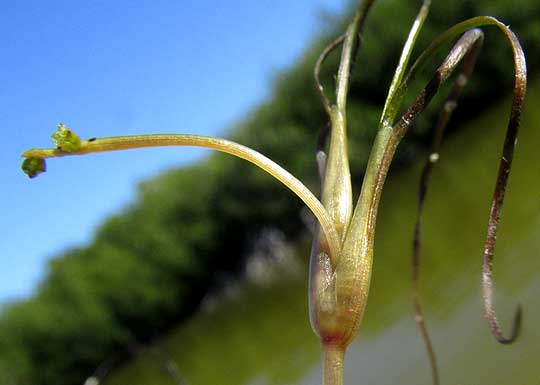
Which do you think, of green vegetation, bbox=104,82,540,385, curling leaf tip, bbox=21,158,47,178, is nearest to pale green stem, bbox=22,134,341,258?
curling leaf tip, bbox=21,158,47,178

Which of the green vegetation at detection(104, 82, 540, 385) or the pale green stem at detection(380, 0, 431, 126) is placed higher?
the green vegetation at detection(104, 82, 540, 385)

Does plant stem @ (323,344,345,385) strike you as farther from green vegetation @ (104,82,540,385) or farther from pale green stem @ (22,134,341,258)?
green vegetation @ (104,82,540,385)

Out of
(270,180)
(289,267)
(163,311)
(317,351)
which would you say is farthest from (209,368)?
(163,311)

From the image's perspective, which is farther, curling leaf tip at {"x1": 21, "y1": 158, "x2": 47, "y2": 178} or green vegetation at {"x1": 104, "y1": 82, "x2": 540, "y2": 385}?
green vegetation at {"x1": 104, "y1": 82, "x2": 540, "y2": 385}

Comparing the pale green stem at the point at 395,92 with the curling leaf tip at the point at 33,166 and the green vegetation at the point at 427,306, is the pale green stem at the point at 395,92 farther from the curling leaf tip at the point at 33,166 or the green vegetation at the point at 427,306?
the green vegetation at the point at 427,306

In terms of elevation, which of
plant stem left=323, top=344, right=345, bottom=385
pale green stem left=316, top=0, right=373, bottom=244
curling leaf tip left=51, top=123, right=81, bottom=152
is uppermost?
curling leaf tip left=51, top=123, right=81, bottom=152

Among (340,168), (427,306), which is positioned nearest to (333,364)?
(340,168)

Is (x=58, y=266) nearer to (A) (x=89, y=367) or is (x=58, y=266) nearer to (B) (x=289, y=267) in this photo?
(A) (x=89, y=367)
